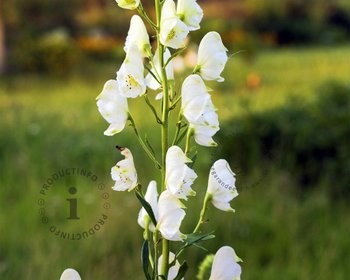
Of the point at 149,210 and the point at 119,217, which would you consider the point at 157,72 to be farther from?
the point at 119,217

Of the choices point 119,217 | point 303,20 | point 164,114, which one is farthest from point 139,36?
point 303,20

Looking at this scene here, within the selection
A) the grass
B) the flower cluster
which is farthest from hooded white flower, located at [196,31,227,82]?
the grass

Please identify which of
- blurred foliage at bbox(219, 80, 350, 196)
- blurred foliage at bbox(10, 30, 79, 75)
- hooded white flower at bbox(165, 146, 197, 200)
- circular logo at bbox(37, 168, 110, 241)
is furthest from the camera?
blurred foliage at bbox(10, 30, 79, 75)

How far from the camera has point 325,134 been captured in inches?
197

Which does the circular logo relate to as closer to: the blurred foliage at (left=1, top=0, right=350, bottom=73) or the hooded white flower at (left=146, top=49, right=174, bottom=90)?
the hooded white flower at (left=146, top=49, right=174, bottom=90)

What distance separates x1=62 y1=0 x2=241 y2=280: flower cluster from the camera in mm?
1415

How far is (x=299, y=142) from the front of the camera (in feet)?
16.5

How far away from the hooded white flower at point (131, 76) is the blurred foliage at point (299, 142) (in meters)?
3.45

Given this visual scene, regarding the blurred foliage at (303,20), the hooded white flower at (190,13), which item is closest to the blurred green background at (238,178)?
the hooded white flower at (190,13)

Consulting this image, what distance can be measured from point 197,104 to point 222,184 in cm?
19

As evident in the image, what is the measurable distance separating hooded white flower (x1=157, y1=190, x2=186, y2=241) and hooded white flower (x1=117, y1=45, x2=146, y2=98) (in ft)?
0.66

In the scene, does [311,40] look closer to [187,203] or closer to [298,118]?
[298,118]

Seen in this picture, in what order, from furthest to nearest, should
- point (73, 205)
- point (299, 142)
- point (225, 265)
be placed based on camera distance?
point (299, 142) → point (73, 205) → point (225, 265)

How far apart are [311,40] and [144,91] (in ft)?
37.9
